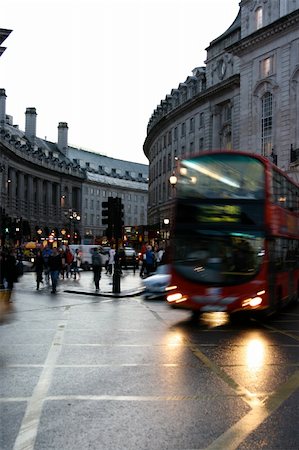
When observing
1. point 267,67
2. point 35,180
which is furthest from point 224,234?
point 35,180

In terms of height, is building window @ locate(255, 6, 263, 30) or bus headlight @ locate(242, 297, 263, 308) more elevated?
building window @ locate(255, 6, 263, 30)

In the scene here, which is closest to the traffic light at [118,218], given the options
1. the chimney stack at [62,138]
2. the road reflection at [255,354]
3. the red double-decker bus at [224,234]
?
the red double-decker bus at [224,234]

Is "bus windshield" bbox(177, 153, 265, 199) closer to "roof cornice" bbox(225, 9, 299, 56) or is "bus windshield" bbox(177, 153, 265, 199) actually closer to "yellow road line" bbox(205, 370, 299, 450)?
"yellow road line" bbox(205, 370, 299, 450)

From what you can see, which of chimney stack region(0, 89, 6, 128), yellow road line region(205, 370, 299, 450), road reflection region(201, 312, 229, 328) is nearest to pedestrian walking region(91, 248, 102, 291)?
road reflection region(201, 312, 229, 328)

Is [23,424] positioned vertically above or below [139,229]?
below

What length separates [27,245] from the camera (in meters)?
78.3

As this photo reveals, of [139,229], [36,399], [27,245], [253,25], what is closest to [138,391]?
[36,399]

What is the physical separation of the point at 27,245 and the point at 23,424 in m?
73.0

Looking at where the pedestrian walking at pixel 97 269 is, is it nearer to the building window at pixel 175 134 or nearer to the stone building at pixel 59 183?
the building window at pixel 175 134

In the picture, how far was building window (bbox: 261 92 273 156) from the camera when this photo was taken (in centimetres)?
5422

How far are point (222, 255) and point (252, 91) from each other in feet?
143

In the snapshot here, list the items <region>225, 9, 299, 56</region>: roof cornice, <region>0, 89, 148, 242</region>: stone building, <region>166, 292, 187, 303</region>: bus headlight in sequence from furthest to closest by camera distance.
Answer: <region>0, 89, 148, 242</region>: stone building, <region>225, 9, 299, 56</region>: roof cornice, <region>166, 292, 187, 303</region>: bus headlight

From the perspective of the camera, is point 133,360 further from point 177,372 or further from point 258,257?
point 258,257

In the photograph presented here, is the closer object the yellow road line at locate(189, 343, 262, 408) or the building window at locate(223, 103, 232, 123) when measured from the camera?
the yellow road line at locate(189, 343, 262, 408)
